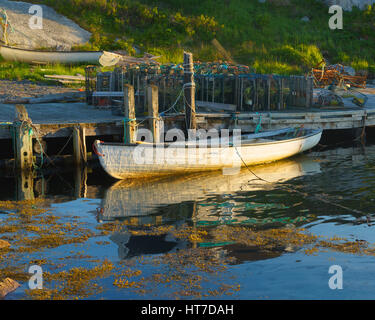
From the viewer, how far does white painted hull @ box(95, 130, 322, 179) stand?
18.5 meters

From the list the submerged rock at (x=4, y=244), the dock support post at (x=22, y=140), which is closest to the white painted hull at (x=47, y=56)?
the dock support post at (x=22, y=140)

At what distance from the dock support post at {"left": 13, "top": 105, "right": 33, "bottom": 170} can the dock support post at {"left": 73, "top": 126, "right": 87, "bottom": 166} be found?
61.9 inches

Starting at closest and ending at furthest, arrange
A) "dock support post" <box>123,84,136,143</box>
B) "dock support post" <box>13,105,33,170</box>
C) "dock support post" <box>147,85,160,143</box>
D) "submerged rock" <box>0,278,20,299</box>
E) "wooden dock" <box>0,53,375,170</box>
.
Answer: "submerged rock" <box>0,278,20,299</box>, "dock support post" <box>13,105,33,170</box>, "wooden dock" <box>0,53,375,170</box>, "dock support post" <box>123,84,136,143</box>, "dock support post" <box>147,85,160,143</box>

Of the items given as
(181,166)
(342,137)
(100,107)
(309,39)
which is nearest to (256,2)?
(309,39)

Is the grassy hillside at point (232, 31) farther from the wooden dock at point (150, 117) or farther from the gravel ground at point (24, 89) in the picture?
the wooden dock at point (150, 117)

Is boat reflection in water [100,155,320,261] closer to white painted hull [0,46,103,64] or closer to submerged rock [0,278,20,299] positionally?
submerged rock [0,278,20,299]

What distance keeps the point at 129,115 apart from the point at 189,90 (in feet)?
8.37

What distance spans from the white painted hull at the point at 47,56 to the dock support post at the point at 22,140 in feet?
61.5

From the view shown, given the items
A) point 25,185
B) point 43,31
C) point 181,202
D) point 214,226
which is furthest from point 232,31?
point 214,226

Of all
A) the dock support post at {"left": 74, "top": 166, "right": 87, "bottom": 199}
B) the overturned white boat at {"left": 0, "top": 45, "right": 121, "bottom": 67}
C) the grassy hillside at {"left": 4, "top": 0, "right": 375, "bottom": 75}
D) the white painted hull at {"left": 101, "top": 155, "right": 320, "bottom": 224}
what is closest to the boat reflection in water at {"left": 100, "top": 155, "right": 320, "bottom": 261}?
the white painted hull at {"left": 101, "top": 155, "right": 320, "bottom": 224}

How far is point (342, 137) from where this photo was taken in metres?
28.2

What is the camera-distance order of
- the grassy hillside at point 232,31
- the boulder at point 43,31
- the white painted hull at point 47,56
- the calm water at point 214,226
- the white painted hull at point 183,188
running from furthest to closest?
the grassy hillside at point 232,31 → the boulder at point 43,31 → the white painted hull at point 47,56 → the white painted hull at point 183,188 → the calm water at point 214,226

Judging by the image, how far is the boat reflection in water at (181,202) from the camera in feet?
41.2
